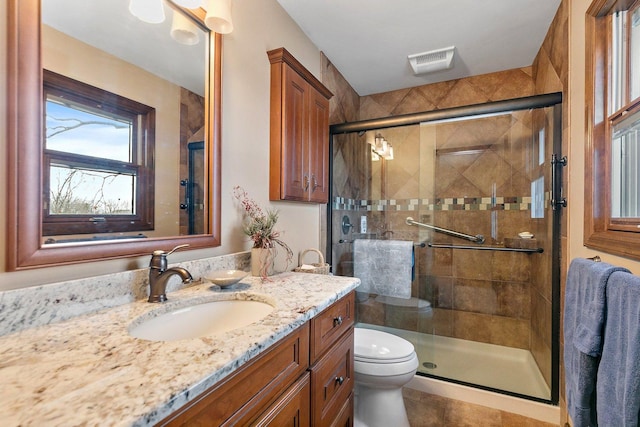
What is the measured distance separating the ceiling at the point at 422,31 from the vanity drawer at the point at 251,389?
1.88m

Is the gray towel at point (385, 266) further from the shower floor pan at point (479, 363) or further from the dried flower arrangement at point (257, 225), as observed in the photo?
the dried flower arrangement at point (257, 225)

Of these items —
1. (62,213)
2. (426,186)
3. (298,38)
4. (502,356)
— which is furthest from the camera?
(426,186)

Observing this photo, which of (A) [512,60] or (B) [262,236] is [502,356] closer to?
(B) [262,236]

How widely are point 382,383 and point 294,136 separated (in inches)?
57.6

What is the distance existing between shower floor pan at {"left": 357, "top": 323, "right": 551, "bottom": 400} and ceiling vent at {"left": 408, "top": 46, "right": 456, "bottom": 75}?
7.18 ft

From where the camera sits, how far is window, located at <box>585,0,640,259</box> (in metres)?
1.10

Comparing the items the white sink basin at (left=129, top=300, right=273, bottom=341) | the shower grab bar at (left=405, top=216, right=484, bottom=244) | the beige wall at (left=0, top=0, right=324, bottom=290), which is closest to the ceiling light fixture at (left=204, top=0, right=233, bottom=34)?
the beige wall at (left=0, top=0, right=324, bottom=290)

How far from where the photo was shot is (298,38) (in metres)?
2.01

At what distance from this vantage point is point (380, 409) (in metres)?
1.60

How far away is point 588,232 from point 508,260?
123cm

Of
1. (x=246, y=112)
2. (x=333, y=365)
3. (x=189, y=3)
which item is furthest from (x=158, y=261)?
(x=189, y=3)

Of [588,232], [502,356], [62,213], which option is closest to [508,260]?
[502,356]

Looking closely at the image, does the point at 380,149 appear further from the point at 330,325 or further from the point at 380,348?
the point at 330,325

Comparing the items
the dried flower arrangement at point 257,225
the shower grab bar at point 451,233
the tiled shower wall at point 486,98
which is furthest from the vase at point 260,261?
the shower grab bar at point 451,233
